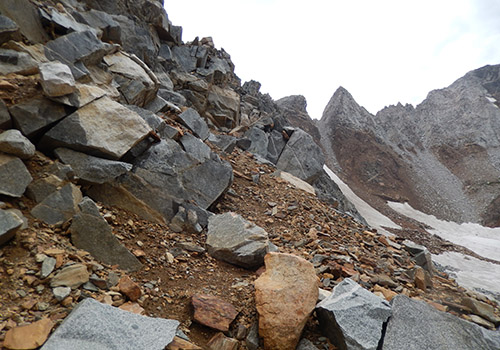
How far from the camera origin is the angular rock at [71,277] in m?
3.96

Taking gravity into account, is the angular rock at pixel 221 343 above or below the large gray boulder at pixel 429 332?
below

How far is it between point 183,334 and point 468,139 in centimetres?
10268

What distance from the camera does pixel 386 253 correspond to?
8.31 meters

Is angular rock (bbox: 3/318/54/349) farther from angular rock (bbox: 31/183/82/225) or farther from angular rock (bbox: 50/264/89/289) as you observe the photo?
angular rock (bbox: 31/183/82/225)

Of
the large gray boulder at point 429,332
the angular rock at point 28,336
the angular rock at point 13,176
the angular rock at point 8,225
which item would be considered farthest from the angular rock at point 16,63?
the large gray boulder at point 429,332

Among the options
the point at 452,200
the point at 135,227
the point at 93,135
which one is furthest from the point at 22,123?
the point at 452,200

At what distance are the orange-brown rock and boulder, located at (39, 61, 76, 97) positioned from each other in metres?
4.93

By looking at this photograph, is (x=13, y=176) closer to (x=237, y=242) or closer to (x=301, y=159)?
(x=237, y=242)

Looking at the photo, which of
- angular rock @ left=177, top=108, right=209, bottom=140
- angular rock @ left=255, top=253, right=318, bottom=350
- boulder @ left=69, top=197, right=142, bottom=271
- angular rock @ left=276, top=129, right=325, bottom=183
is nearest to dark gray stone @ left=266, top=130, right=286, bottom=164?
angular rock @ left=276, top=129, right=325, bottom=183

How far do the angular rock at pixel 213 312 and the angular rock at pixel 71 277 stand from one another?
1830mm

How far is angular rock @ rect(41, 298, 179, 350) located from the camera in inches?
122

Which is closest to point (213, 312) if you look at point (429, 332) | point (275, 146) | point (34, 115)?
point (429, 332)

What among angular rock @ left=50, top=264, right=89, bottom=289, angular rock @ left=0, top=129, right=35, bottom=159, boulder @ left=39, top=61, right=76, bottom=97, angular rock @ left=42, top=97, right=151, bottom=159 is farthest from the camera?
angular rock @ left=42, top=97, right=151, bottom=159

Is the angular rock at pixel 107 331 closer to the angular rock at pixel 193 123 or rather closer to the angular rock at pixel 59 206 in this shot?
the angular rock at pixel 59 206
